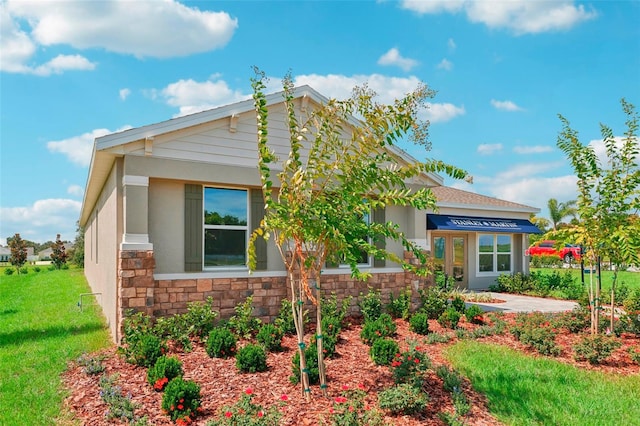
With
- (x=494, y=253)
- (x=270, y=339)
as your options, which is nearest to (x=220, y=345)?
(x=270, y=339)

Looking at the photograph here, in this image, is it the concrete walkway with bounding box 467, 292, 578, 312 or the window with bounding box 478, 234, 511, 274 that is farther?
the window with bounding box 478, 234, 511, 274

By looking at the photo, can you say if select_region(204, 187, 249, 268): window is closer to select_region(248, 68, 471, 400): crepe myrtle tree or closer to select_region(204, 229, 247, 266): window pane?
select_region(204, 229, 247, 266): window pane

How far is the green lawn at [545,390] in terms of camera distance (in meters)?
5.92

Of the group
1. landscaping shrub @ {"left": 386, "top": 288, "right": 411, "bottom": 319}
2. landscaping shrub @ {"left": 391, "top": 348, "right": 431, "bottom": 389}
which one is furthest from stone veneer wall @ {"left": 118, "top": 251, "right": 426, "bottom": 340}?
landscaping shrub @ {"left": 391, "top": 348, "right": 431, "bottom": 389}

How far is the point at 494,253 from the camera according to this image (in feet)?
61.7

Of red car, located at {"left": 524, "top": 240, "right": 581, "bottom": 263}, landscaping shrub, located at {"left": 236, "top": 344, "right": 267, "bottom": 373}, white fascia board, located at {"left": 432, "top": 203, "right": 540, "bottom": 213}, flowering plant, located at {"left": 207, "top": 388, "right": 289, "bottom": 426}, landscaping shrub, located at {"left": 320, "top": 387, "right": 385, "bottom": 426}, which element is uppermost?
white fascia board, located at {"left": 432, "top": 203, "right": 540, "bottom": 213}

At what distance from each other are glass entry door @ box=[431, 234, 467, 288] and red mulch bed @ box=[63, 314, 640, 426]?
9525 millimetres

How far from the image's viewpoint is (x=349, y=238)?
5652 mm

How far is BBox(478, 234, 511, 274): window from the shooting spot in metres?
18.5

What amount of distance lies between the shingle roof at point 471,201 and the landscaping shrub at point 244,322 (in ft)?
31.9

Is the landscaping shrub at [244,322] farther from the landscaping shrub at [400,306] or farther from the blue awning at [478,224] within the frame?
the blue awning at [478,224]

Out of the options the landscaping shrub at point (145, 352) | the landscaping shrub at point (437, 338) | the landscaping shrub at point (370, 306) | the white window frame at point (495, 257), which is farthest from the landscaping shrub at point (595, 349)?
the white window frame at point (495, 257)

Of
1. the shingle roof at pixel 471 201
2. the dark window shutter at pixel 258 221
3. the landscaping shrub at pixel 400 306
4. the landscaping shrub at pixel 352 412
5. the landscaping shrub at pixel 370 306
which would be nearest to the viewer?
the landscaping shrub at pixel 352 412

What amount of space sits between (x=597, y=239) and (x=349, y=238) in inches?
251
